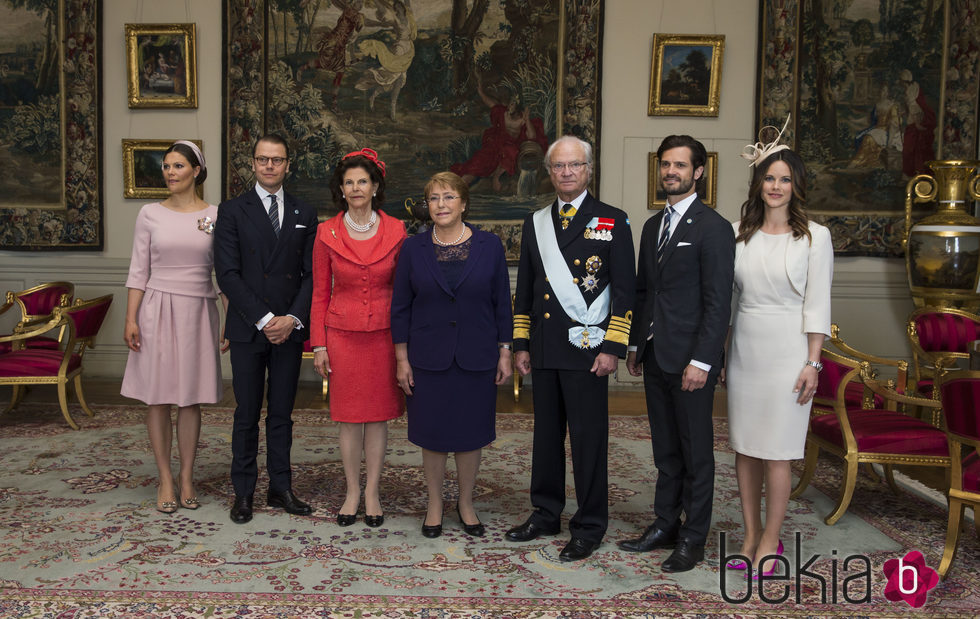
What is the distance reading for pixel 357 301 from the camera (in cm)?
397

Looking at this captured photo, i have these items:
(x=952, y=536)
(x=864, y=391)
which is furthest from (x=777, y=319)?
(x=864, y=391)

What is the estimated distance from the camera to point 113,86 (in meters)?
8.02

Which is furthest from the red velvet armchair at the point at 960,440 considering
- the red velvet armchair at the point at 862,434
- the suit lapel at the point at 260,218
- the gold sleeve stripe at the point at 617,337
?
the suit lapel at the point at 260,218

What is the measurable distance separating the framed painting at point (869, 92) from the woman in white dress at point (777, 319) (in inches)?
193

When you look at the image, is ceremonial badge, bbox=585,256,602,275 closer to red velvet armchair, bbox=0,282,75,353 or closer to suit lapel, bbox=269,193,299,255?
suit lapel, bbox=269,193,299,255

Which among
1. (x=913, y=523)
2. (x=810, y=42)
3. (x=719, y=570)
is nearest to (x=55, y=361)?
(x=719, y=570)

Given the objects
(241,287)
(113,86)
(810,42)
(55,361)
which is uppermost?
(810,42)

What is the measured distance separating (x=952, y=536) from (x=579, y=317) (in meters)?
1.90

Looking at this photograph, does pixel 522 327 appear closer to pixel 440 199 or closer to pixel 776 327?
pixel 440 199

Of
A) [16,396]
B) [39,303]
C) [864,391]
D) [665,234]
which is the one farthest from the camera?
[39,303]

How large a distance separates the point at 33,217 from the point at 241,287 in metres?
5.18

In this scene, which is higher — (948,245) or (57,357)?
(948,245)

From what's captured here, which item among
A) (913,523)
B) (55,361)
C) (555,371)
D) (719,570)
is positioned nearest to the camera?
(719,570)

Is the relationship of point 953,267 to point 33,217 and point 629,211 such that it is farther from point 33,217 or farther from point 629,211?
point 33,217
